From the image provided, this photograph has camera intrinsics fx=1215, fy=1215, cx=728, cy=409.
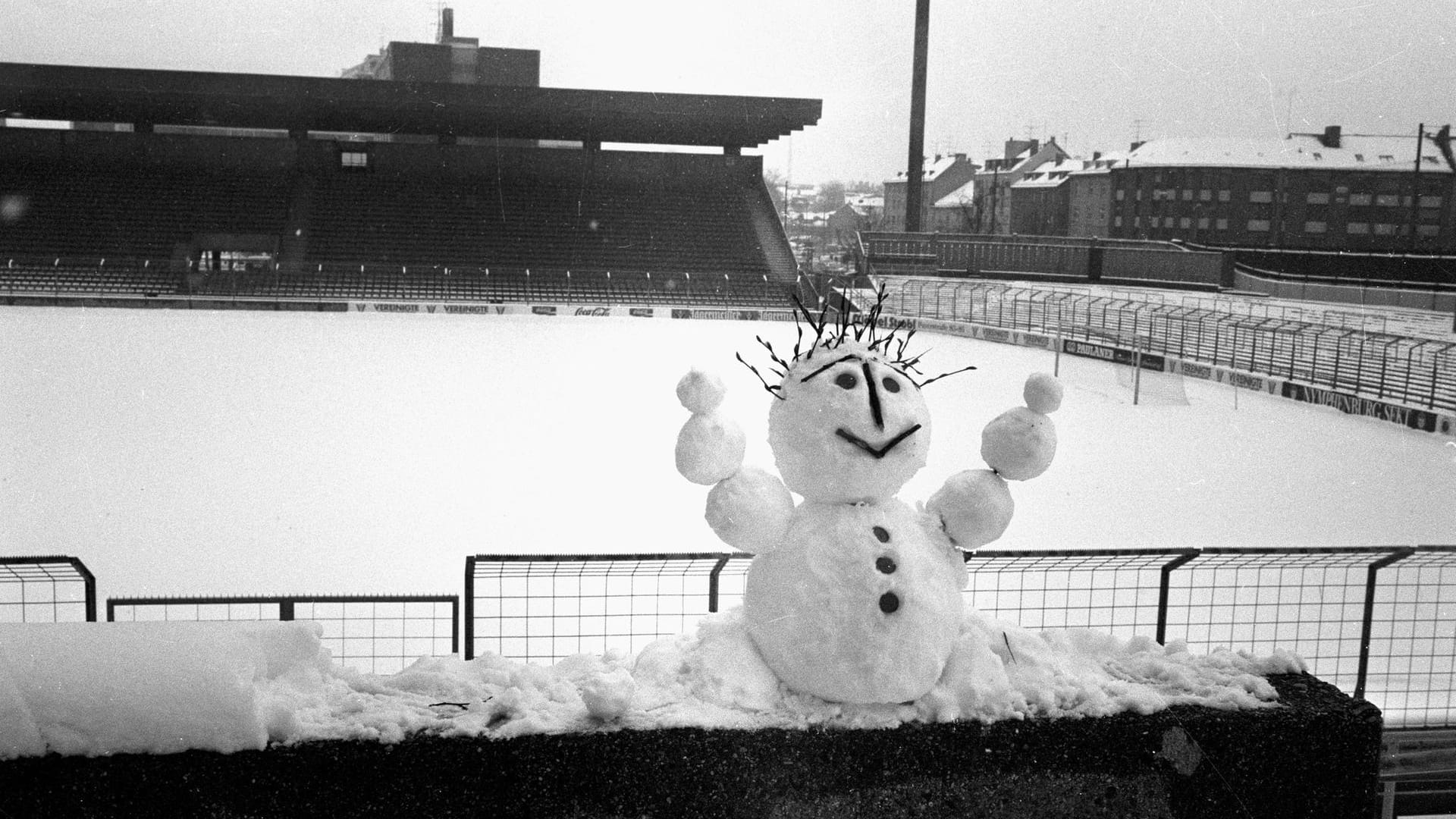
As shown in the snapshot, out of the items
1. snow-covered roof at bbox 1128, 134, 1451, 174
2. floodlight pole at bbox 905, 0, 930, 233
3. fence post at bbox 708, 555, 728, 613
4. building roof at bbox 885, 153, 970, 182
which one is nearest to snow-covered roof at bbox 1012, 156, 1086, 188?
snow-covered roof at bbox 1128, 134, 1451, 174

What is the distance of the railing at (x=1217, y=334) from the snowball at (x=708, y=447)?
6.23 meters

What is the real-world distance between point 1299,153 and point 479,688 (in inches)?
264

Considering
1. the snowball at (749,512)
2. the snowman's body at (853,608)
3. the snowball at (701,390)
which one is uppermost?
the snowball at (701,390)

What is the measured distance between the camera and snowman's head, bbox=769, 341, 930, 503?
1916mm

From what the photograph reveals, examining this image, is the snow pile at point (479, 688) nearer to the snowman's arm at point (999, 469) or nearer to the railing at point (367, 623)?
the snowman's arm at point (999, 469)

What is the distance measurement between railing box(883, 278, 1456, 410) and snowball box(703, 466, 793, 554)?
6.22 meters

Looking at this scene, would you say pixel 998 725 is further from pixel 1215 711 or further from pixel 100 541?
pixel 100 541

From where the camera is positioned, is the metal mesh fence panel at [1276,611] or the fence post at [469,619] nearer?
the fence post at [469,619]

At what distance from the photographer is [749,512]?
1.92m

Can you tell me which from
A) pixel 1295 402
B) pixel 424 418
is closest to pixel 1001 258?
pixel 1295 402

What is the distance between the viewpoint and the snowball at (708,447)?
6.29 feet

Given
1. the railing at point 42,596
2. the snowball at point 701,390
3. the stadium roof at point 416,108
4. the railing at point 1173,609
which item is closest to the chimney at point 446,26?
the stadium roof at point 416,108

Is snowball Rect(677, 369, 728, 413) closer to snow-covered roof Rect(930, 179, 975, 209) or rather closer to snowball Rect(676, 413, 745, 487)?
snowball Rect(676, 413, 745, 487)

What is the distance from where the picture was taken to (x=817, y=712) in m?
1.86
